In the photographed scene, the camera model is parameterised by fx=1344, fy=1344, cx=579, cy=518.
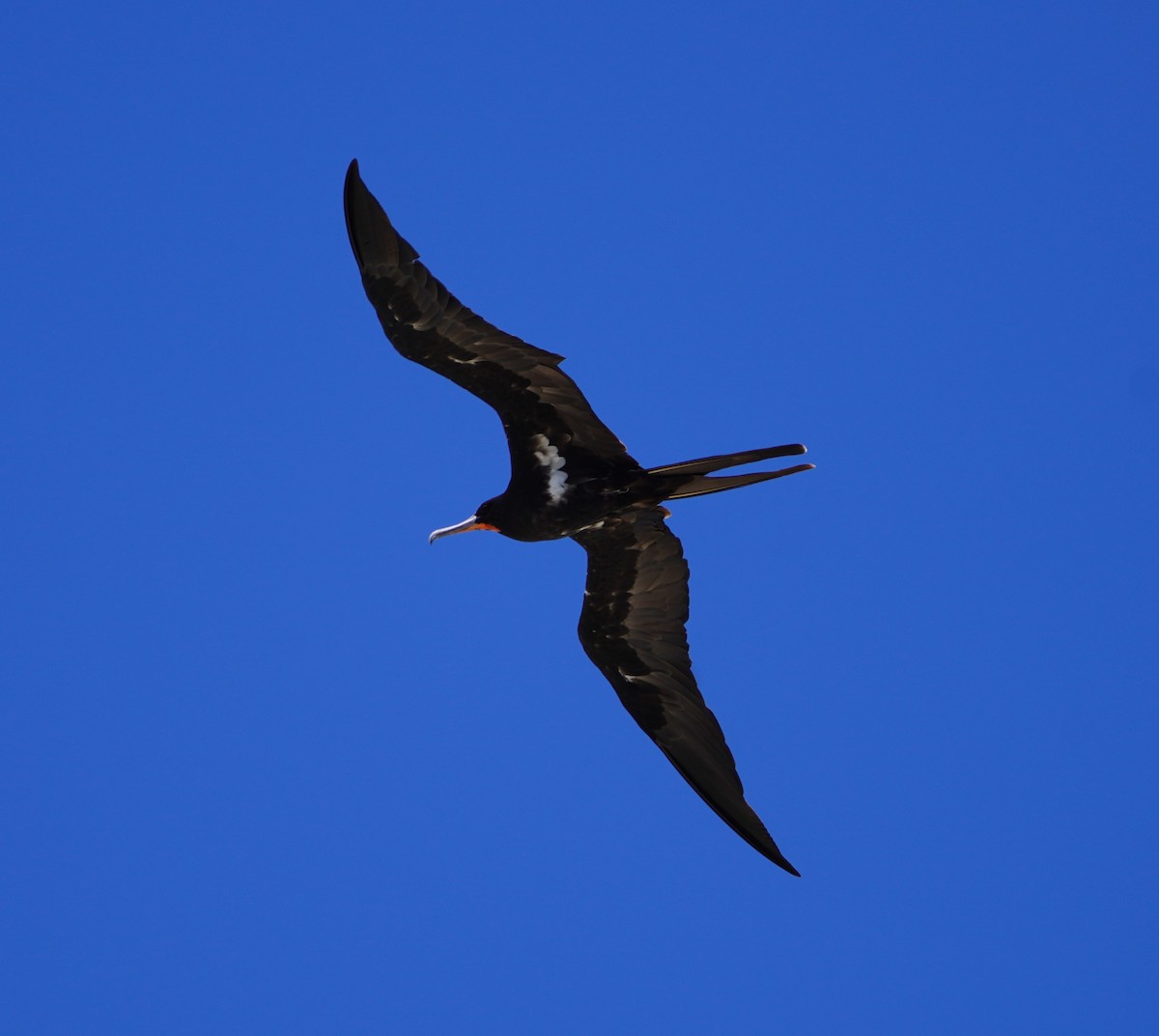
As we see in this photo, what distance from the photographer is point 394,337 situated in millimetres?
7590

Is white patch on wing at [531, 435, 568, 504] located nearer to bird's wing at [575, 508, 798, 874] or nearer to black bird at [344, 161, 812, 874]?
black bird at [344, 161, 812, 874]

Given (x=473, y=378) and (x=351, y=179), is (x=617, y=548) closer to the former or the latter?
(x=473, y=378)

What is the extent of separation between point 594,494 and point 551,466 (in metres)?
0.35

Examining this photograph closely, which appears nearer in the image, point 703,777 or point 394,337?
point 394,337

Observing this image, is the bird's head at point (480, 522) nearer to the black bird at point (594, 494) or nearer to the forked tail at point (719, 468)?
the black bird at point (594, 494)

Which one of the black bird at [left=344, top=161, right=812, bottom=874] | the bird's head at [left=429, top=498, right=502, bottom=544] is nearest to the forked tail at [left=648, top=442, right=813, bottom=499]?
the black bird at [left=344, top=161, right=812, bottom=874]

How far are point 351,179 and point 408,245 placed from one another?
0.51 meters

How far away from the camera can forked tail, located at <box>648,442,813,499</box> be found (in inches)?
282

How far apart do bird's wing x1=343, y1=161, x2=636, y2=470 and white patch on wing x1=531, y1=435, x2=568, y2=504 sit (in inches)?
1.7

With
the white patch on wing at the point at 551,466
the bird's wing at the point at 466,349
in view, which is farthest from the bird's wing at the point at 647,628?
the bird's wing at the point at 466,349

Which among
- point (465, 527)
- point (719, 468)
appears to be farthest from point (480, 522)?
point (719, 468)

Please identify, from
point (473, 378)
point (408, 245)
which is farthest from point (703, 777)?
point (408, 245)

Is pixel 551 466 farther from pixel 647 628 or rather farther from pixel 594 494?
pixel 647 628

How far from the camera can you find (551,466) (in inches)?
326
